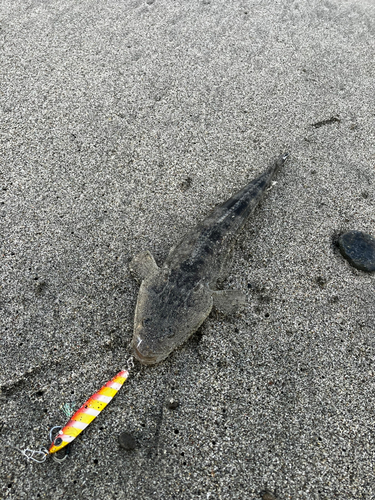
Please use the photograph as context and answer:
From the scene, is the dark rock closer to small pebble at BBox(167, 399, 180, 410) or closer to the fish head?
the fish head

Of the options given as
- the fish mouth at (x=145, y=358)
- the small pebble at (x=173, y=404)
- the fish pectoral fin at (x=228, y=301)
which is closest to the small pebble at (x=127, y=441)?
the small pebble at (x=173, y=404)

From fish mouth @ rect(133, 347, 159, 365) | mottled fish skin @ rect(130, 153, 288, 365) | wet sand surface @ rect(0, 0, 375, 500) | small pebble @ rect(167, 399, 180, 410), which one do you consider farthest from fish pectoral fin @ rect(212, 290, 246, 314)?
small pebble @ rect(167, 399, 180, 410)

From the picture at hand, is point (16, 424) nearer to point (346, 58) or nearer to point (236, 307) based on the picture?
point (236, 307)

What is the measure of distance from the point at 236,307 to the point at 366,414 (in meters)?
1.36

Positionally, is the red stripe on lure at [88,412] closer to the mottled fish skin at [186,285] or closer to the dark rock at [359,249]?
the mottled fish skin at [186,285]

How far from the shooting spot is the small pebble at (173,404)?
9.27ft

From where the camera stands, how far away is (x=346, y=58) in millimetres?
5465

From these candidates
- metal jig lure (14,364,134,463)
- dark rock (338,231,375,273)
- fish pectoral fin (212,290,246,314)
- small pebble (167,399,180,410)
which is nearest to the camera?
metal jig lure (14,364,134,463)

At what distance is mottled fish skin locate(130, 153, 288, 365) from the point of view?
9.52 feet

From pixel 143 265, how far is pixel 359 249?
2266 millimetres

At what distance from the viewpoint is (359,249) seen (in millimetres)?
3711

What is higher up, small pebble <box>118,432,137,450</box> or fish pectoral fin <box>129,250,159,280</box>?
fish pectoral fin <box>129,250,159,280</box>

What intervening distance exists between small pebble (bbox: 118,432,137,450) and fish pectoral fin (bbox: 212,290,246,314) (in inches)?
50.2

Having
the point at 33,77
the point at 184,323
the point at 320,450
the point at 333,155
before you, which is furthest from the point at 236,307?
the point at 33,77
